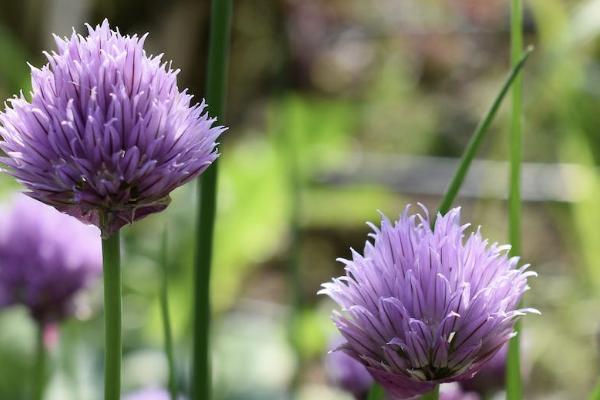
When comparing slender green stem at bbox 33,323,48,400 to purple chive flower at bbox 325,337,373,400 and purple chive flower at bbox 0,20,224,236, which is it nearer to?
purple chive flower at bbox 325,337,373,400

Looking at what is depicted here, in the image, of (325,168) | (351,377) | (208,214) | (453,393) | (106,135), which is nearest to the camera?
(106,135)

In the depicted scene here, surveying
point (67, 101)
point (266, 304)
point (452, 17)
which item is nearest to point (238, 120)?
point (452, 17)

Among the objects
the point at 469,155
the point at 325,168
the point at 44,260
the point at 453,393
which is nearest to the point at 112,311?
the point at 469,155

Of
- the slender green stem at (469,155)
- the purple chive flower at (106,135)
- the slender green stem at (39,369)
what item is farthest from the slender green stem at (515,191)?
the slender green stem at (39,369)

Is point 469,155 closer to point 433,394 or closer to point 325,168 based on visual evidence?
point 433,394

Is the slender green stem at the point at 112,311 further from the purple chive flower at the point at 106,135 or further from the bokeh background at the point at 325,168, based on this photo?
the bokeh background at the point at 325,168

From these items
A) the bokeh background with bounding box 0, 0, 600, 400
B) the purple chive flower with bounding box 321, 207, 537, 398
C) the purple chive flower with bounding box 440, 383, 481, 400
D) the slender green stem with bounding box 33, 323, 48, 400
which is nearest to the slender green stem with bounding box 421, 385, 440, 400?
the purple chive flower with bounding box 321, 207, 537, 398

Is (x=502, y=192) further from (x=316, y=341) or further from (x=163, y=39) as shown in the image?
(x=163, y=39)
